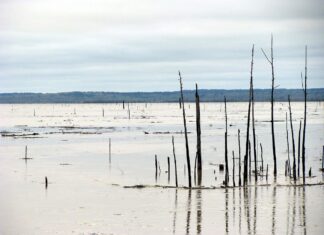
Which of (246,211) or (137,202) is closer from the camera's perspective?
(246,211)

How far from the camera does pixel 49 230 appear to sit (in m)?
20.8

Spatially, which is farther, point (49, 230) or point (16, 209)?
point (16, 209)

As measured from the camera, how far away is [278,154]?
46.7m

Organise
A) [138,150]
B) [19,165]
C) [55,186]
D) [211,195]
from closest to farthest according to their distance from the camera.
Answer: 1. [211,195]
2. [55,186]
3. [19,165]
4. [138,150]

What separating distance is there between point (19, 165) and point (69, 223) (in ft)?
64.3

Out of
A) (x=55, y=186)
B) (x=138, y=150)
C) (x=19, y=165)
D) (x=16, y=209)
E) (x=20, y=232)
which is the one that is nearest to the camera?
(x=20, y=232)

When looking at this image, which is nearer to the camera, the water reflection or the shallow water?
the water reflection

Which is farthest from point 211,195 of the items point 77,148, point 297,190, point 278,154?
point 77,148

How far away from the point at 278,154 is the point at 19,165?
1734 cm

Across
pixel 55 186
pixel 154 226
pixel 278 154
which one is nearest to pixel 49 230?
pixel 154 226

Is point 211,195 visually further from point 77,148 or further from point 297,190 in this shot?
point 77,148

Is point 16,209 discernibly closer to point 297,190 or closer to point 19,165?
point 297,190

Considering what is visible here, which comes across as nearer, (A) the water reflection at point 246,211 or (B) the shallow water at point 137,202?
(A) the water reflection at point 246,211

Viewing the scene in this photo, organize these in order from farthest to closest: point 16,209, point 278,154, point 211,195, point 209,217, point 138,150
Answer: point 138,150, point 278,154, point 211,195, point 16,209, point 209,217
